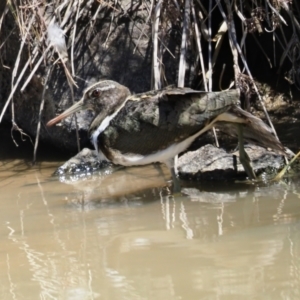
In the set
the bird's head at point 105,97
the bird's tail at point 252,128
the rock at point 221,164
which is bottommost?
the rock at point 221,164

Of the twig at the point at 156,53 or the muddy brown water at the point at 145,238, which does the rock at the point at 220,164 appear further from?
the twig at the point at 156,53

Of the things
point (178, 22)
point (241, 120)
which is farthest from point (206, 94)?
point (178, 22)

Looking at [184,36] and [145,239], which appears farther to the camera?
[184,36]

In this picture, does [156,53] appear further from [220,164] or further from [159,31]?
[220,164]

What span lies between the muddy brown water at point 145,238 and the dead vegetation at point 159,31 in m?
0.85

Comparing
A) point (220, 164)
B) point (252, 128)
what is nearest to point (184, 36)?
point (252, 128)

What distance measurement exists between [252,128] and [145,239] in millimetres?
1899

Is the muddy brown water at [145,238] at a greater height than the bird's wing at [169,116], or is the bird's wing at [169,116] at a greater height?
the bird's wing at [169,116]

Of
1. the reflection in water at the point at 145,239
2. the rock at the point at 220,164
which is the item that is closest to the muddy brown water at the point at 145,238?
the reflection in water at the point at 145,239

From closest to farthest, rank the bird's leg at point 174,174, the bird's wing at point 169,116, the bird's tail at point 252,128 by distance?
the bird's wing at point 169,116 < the bird's leg at point 174,174 < the bird's tail at point 252,128

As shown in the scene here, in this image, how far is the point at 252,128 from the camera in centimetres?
648

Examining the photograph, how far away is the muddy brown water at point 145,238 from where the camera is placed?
412 cm

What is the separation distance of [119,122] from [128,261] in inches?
71.6

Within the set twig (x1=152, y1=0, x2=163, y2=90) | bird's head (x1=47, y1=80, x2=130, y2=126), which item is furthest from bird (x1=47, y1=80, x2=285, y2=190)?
twig (x1=152, y1=0, x2=163, y2=90)
